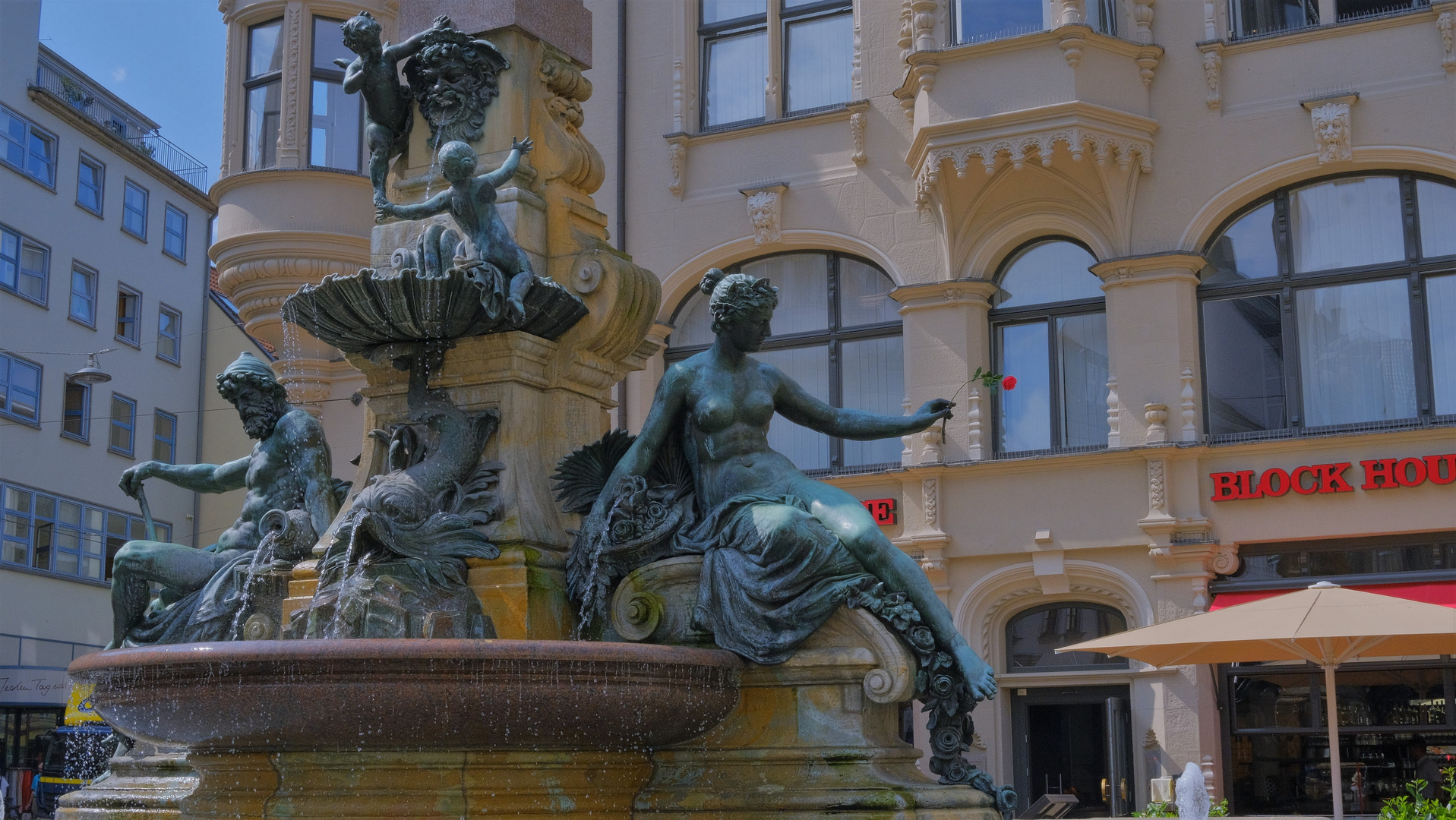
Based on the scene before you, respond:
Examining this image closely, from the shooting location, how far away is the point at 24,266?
35906mm

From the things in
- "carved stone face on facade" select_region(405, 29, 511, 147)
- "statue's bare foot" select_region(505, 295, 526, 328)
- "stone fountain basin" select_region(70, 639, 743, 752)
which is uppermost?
"carved stone face on facade" select_region(405, 29, 511, 147)

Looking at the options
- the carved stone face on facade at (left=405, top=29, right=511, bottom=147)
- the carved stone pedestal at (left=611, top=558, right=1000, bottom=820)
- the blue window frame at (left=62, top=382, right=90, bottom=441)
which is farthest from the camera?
the blue window frame at (left=62, top=382, right=90, bottom=441)

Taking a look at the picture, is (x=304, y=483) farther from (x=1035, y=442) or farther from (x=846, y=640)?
(x=1035, y=442)

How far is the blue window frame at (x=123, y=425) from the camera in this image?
3906 cm

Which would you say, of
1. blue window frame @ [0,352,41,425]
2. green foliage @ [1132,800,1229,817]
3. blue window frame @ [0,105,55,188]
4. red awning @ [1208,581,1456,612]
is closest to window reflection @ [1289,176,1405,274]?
red awning @ [1208,581,1456,612]

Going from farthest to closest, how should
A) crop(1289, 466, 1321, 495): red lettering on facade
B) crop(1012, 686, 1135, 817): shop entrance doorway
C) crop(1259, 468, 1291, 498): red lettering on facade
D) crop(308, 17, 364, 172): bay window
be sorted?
crop(308, 17, 364, 172): bay window
crop(1012, 686, 1135, 817): shop entrance doorway
crop(1259, 468, 1291, 498): red lettering on facade
crop(1289, 466, 1321, 495): red lettering on facade

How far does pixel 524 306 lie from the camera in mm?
7570

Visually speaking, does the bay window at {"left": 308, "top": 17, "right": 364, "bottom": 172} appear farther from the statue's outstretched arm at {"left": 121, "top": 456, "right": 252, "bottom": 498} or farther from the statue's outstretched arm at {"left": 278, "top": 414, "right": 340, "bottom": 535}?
the statue's outstretched arm at {"left": 278, "top": 414, "right": 340, "bottom": 535}

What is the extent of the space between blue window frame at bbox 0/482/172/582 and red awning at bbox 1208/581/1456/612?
2333 cm

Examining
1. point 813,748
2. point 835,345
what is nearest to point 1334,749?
point 813,748

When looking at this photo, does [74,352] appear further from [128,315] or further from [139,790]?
[139,790]

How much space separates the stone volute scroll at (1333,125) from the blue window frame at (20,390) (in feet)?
86.3

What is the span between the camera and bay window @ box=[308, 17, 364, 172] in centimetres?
2378

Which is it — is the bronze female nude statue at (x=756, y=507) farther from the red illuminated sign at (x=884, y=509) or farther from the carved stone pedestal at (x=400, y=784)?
the red illuminated sign at (x=884, y=509)
